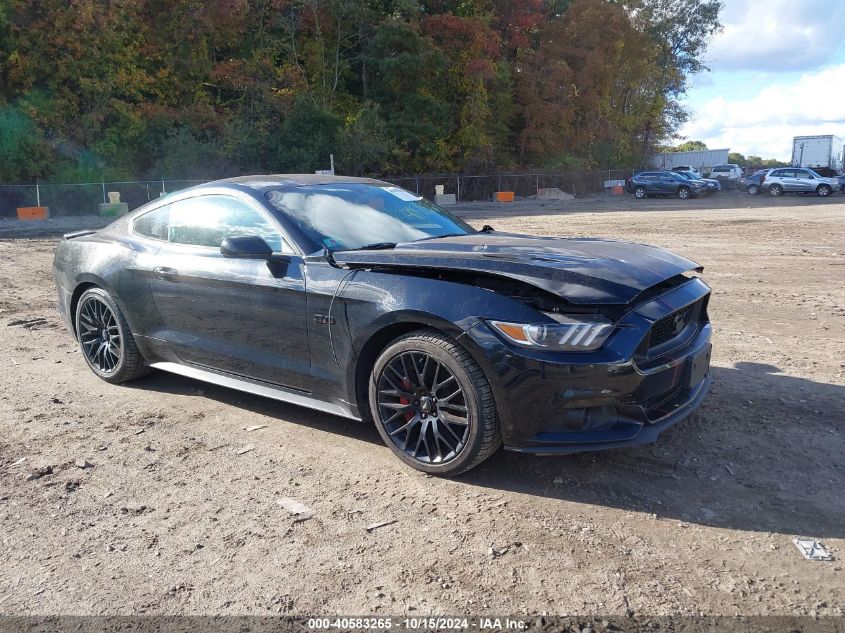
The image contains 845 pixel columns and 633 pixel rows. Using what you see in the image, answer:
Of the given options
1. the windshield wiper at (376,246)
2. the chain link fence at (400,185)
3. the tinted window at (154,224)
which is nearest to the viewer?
the windshield wiper at (376,246)

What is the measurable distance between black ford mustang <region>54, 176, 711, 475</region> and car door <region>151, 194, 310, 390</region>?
0.04 feet

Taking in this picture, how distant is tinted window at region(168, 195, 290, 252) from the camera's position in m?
4.60

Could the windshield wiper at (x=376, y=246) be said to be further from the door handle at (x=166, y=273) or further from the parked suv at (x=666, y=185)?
the parked suv at (x=666, y=185)

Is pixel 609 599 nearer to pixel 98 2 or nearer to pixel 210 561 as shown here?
pixel 210 561

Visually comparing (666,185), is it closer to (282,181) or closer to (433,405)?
(282,181)

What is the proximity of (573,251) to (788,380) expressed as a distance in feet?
7.89

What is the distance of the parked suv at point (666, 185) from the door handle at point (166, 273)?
128 ft

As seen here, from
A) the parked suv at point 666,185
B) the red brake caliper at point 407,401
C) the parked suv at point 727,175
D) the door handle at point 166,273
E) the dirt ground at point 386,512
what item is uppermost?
the parked suv at point 727,175

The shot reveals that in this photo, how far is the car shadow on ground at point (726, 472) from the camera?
340 cm

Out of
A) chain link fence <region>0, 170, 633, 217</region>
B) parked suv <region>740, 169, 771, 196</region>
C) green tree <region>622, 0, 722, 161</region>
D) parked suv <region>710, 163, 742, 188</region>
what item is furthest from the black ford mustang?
green tree <region>622, 0, 722, 161</region>

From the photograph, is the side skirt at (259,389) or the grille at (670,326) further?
the side skirt at (259,389)

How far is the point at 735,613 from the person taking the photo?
263cm

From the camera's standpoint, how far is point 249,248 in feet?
14.1

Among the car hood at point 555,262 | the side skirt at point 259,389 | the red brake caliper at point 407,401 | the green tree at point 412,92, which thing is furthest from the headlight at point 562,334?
the green tree at point 412,92
